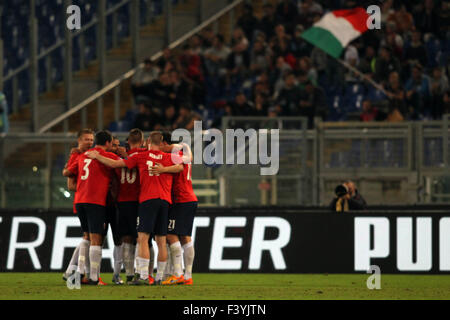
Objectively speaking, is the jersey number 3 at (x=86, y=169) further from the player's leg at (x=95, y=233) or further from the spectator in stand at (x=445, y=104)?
the spectator in stand at (x=445, y=104)

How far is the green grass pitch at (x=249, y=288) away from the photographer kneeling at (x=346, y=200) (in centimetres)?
126

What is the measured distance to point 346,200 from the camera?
16.9 meters

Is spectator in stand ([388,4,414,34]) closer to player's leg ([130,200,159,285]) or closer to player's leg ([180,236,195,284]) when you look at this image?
player's leg ([180,236,195,284])

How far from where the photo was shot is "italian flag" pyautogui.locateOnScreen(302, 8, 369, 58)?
21906 mm

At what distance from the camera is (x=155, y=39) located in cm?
2548

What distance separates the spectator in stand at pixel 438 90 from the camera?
2086 centimetres

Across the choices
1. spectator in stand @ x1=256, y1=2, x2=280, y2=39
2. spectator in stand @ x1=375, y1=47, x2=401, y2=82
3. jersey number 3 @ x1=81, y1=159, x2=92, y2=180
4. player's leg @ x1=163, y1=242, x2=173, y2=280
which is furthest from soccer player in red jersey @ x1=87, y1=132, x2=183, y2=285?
spectator in stand @ x1=256, y1=2, x2=280, y2=39

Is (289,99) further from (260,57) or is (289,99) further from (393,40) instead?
(393,40)

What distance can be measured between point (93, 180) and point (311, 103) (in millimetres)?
8332

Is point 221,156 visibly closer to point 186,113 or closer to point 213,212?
point 213,212

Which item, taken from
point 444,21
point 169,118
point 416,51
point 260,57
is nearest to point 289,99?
point 260,57
